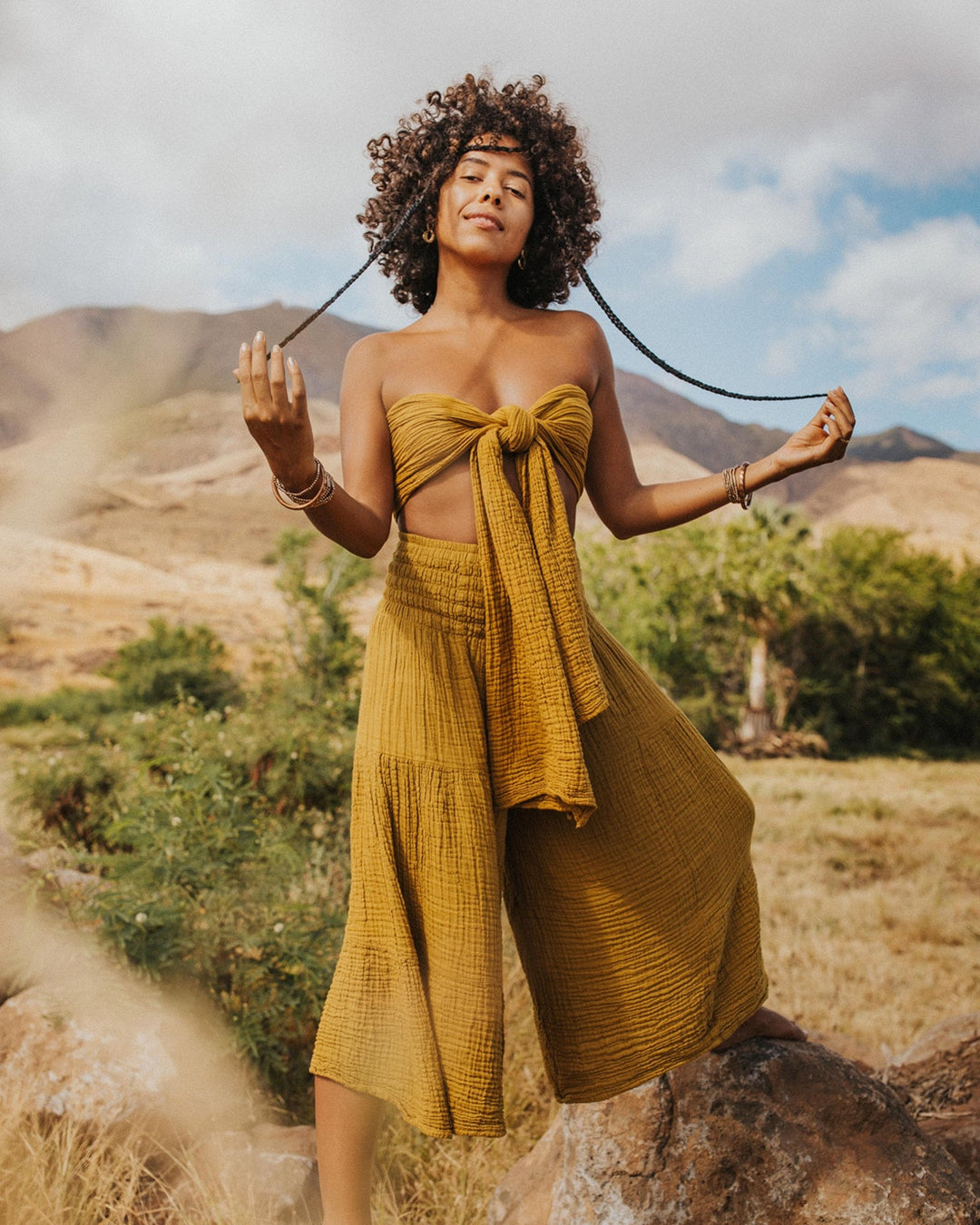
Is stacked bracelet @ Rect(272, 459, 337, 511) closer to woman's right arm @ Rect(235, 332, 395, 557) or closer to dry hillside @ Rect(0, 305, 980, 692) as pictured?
woman's right arm @ Rect(235, 332, 395, 557)

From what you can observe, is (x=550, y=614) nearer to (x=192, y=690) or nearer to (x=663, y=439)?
(x=192, y=690)

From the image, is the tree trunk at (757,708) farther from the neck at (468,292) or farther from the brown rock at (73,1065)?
the neck at (468,292)

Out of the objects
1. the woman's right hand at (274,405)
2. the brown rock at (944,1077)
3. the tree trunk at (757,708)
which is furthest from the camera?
the tree trunk at (757,708)

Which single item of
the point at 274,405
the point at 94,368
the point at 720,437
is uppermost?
the point at 720,437

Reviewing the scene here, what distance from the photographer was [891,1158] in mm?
2121

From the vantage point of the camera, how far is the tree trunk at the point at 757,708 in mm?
16906

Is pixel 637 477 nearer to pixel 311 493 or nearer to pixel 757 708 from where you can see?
pixel 311 493

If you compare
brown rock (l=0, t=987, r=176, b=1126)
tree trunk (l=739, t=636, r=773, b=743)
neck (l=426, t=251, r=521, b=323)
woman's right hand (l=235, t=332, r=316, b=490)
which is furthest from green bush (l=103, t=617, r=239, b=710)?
woman's right hand (l=235, t=332, r=316, b=490)

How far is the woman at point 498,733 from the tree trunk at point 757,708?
15.3 m

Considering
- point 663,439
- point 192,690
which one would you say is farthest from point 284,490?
point 663,439

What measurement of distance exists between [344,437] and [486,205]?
545 millimetres

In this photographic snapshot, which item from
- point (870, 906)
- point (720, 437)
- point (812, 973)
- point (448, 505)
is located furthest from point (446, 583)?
point (720, 437)

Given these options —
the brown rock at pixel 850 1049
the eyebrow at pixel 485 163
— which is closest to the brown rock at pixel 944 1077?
the brown rock at pixel 850 1049

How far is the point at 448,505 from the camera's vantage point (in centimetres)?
185
